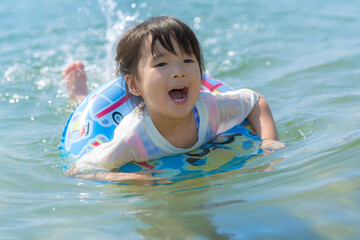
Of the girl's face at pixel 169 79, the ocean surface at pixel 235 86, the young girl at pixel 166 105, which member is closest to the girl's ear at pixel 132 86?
the young girl at pixel 166 105

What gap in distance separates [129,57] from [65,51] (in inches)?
152

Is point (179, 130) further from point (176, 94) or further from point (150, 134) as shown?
point (176, 94)

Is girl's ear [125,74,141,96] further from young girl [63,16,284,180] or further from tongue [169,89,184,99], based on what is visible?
tongue [169,89,184,99]

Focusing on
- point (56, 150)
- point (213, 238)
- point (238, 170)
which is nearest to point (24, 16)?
point (56, 150)

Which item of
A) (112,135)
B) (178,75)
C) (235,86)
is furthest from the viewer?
(235,86)

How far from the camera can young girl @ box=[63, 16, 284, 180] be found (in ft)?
9.43

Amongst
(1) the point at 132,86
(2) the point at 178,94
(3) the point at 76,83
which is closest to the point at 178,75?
(2) the point at 178,94

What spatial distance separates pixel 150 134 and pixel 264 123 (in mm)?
808

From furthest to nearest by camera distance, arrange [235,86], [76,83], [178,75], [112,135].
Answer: [235,86] < [76,83] < [112,135] < [178,75]

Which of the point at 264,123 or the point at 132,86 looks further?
the point at 264,123

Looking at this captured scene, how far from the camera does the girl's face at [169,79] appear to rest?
285cm

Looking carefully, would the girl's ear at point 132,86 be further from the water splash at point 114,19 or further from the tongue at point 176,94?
the water splash at point 114,19

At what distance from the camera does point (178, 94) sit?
2.96 m

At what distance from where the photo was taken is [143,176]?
9.50ft
